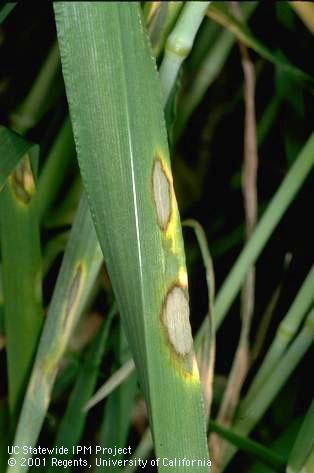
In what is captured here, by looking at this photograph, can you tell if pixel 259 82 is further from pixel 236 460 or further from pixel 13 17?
pixel 236 460

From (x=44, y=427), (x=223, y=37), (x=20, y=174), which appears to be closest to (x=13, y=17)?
(x=223, y=37)

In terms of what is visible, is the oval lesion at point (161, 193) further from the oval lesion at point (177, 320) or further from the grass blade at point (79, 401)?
the grass blade at point (79, 401)

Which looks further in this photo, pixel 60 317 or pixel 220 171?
pixel 220 171

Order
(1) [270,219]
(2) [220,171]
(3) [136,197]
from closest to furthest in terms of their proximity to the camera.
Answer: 1. (3) [136,197]
2. (1) [270,219]
3. (2) [220,171]

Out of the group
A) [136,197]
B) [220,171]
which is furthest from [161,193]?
[220,171]

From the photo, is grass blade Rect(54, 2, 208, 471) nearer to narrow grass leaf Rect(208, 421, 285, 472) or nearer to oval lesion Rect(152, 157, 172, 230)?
oval lesion Rect(152, 157, 172, 230)

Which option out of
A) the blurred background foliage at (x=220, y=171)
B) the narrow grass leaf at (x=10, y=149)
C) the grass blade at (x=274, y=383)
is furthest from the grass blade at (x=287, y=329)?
the narrow grass leaf at (x=10, y=149)

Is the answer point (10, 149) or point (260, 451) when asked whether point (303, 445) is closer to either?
point (260, 451)

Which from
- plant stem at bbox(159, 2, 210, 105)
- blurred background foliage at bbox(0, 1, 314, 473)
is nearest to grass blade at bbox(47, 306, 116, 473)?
blurred background foliage at bbox(0, 1, 314, 473)

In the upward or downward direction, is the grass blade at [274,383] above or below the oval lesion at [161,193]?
below

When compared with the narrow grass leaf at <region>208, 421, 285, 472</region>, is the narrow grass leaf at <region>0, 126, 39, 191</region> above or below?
above
